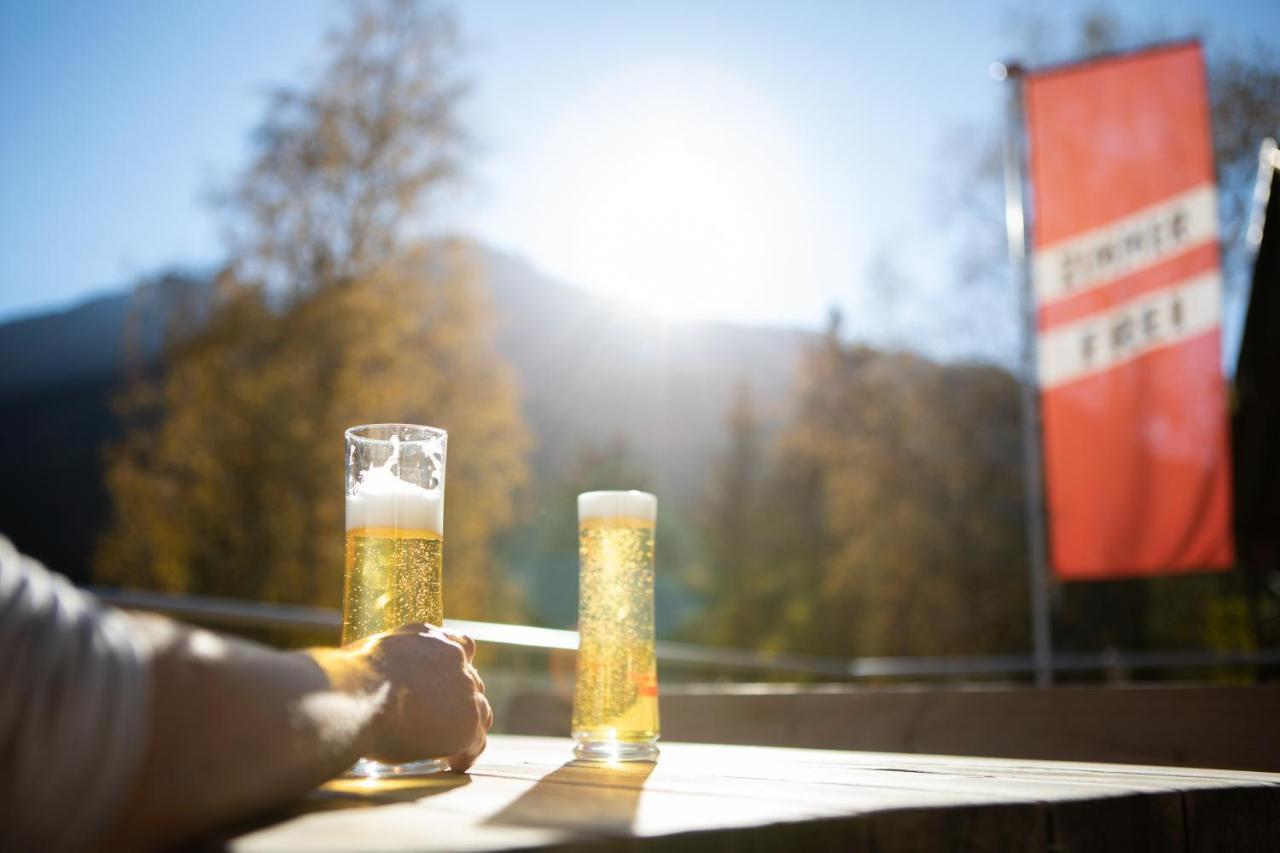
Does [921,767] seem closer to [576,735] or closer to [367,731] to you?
[576,735]

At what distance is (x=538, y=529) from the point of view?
2912cm

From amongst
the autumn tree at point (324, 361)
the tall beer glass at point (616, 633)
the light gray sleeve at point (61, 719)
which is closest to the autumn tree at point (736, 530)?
the autumn tree at point (324, 361)

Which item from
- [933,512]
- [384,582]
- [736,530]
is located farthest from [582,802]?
[736,530]

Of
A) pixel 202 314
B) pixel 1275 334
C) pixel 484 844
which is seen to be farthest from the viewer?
pixel 202 314

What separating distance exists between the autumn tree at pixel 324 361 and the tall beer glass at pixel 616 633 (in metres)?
10.3

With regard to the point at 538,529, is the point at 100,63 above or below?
above

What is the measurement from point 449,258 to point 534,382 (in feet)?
68.8

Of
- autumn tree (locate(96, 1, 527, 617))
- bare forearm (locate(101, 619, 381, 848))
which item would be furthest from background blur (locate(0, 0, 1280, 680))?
bare forearm (locate(101, 619, 381, 848))

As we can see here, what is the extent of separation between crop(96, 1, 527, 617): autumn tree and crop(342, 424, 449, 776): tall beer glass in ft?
34.1

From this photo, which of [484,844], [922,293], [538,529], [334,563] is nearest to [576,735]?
[484,844]

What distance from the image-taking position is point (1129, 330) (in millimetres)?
5617

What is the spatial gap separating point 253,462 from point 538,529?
1815 cm

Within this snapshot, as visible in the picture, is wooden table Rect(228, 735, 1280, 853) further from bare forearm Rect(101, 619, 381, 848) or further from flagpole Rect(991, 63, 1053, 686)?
flagpole Rect(991, 63, 1053, 686)

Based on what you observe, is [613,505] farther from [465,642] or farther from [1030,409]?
[1030,409]
